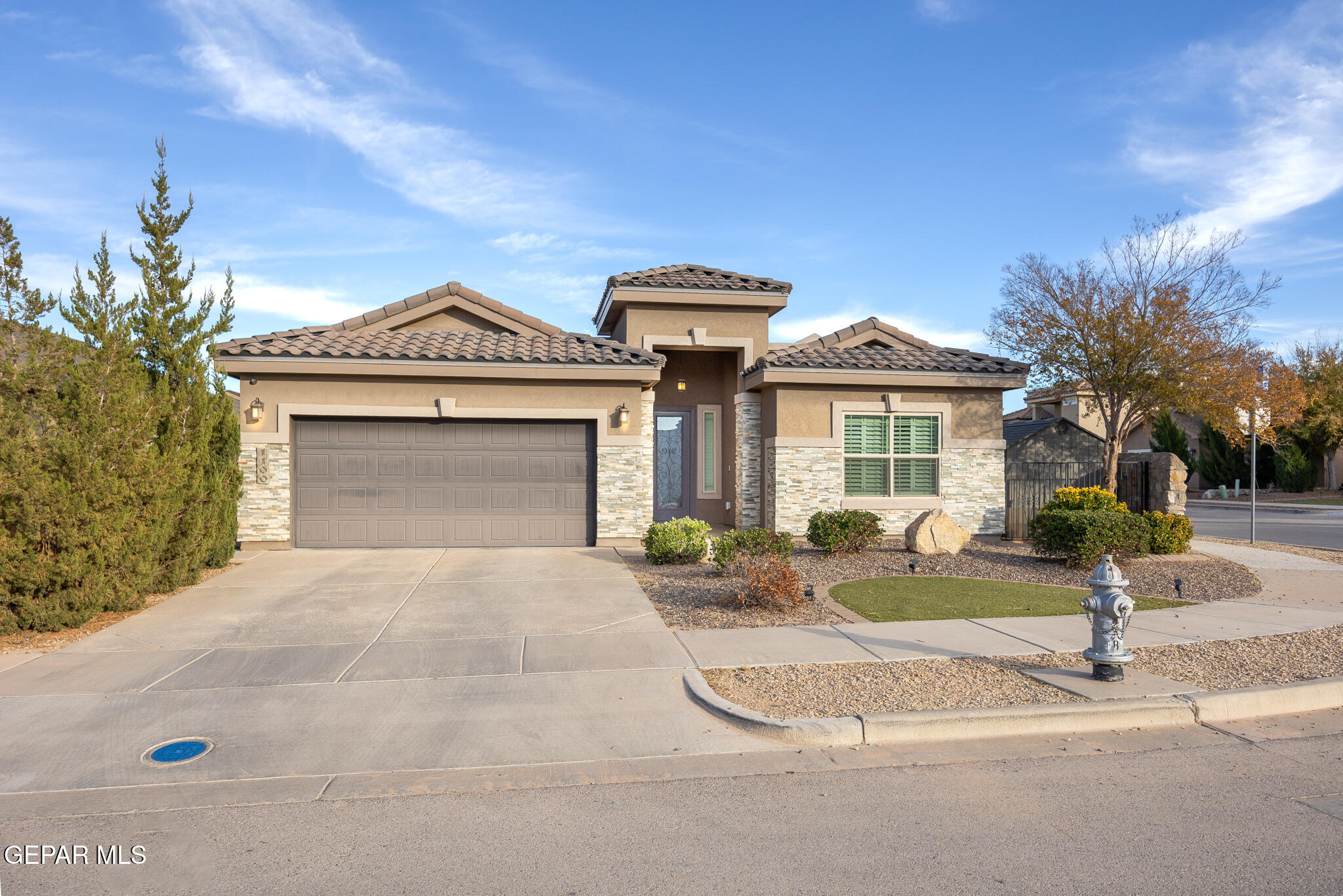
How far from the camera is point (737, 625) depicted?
26.6ft

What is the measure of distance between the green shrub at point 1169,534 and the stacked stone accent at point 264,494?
1479 cm

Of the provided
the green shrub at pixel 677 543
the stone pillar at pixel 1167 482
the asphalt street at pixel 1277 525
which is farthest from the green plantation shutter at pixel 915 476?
the asphalt street at pixel 1277 525

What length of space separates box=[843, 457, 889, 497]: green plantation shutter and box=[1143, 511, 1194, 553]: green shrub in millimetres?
4550

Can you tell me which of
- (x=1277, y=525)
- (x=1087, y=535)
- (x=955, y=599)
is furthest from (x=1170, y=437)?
(x=955, y=599)

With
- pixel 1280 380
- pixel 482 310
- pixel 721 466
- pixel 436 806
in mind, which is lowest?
pixel 436 806

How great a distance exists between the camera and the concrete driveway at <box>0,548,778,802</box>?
15.9ft

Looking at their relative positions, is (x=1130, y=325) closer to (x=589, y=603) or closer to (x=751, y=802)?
(x=589, y=603)

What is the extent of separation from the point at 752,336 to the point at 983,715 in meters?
12.0

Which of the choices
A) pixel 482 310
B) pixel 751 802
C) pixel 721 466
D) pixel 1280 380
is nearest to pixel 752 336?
pixel 721 466

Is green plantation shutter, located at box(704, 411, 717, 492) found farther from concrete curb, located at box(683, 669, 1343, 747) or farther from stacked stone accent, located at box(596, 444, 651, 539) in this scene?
concrete curb, located at box(683, 669, 1343, 747)

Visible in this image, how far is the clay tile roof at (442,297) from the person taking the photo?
50.0 ft

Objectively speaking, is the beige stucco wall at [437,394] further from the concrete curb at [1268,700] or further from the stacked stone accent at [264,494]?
the concrete curb at [1268,700]

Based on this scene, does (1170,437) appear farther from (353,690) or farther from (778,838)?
(353,690)

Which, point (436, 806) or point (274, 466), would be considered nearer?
point (436, 806)
